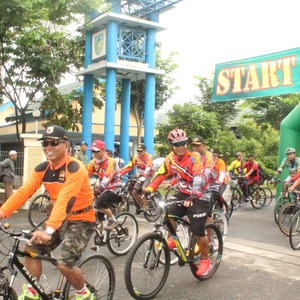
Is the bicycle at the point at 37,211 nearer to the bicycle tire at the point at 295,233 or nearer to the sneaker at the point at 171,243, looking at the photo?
the sneaker at the point at 171,243

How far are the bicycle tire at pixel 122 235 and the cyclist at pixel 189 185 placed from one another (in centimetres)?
164

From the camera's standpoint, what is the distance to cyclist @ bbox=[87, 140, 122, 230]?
7.09 m

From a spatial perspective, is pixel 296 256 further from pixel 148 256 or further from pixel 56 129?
pixel 56 129

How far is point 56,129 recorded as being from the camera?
3914mm

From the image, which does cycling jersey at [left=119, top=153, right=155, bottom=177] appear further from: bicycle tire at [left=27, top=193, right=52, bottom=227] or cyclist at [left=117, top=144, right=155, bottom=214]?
bicycle tire at [left=27, top=193, right=52, bottom=227]

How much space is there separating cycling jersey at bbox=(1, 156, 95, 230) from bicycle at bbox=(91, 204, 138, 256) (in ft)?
9.33

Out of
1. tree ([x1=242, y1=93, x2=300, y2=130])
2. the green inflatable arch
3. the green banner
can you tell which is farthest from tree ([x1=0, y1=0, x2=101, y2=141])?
tree ([x1=242, y1=93, x2=300, y2=130])

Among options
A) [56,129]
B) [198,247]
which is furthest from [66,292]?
[198,247]

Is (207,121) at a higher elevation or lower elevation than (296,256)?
higher

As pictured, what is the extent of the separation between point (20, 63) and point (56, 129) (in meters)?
12.9

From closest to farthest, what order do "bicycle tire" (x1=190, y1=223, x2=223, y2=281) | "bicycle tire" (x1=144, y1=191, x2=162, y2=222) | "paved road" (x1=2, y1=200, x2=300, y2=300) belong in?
"paved road" (x1=2, y1=200, x2=300, y2=300)
"bicycle tire" (x1=190, y1=223, x2=223, y2=281)
"bicycle tire" (x1=144, y1=191, x2=162, y2=222)

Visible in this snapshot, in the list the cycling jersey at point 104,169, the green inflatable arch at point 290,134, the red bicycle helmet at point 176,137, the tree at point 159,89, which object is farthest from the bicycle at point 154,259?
→ the tree at point 159,89

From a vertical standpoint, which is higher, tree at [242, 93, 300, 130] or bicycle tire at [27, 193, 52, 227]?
tree at [242, 93, 300, 130]

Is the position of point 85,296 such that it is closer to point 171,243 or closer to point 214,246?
point 171,243
